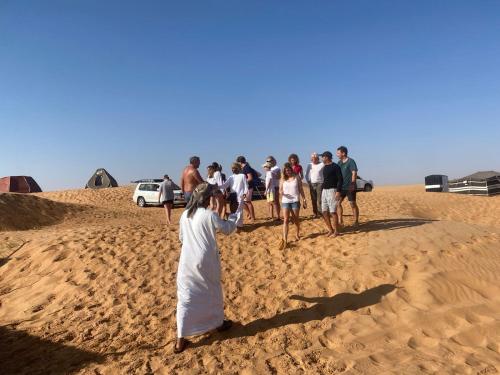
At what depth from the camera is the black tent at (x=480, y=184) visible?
21781 mm

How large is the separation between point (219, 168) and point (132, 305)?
493cm

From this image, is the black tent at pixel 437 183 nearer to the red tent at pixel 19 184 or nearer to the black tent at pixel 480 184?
the black tent at pixel 480 184

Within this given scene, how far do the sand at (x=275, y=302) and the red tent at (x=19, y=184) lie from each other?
73.6ft

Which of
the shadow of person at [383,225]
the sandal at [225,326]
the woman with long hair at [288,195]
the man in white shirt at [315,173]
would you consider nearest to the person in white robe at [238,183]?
the woman with long hair at [288,195]

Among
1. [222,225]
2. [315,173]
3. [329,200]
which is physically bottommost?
[222,225]

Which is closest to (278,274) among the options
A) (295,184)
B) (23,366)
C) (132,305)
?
(295,184)

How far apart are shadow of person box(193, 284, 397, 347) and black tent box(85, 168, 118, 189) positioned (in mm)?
26393

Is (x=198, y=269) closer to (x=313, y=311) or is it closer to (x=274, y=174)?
(x=313, y=311)

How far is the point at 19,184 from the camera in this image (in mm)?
29297

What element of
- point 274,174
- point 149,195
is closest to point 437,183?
point 149,195

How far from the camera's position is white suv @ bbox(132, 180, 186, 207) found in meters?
21.3

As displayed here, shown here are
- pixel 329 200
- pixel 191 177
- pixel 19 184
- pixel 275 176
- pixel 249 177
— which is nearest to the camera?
pixel 329 200

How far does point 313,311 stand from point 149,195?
17.6 m

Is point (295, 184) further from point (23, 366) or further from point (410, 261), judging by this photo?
point (23, 366)
